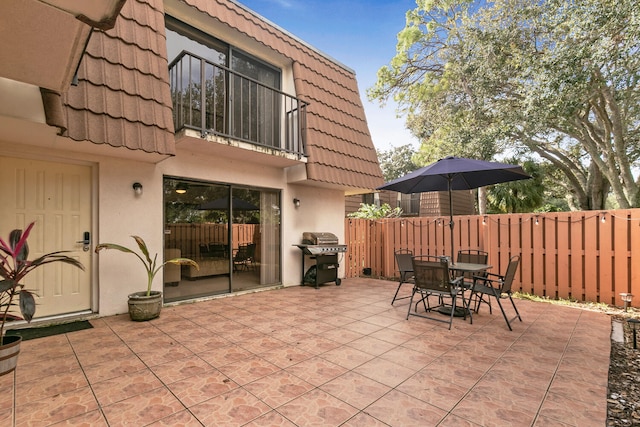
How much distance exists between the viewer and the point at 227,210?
6051 mm

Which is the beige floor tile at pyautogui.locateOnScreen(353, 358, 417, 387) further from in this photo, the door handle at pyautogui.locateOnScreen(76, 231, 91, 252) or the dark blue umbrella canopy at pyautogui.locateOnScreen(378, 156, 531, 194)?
the door handle at pyautogui.locateOnScreen(76, 231, 91, 252)

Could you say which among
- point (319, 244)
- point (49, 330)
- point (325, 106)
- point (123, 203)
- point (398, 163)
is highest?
point (398, 163)

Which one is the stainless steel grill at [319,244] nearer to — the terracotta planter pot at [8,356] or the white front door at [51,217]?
the white front door at [51,217]

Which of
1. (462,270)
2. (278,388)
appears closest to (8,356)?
(278,388)

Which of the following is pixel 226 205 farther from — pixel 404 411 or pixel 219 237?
pixel 404 411

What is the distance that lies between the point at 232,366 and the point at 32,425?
1.41 meters

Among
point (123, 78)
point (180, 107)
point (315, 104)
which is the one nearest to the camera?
point (123, 78)

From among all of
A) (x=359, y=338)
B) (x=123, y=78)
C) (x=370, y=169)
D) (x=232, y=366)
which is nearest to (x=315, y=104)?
(x=370, y=169)

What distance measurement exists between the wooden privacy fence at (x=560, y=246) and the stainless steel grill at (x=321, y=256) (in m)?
2.38

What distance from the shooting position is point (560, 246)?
588 cm

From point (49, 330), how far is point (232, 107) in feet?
14.7

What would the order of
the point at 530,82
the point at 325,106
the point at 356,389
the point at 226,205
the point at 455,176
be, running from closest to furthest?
the point at 356,389
the point at 455,176
the point at 226,205
the point at 325,106
the point at 530,82

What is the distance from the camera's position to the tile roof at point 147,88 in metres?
3.92

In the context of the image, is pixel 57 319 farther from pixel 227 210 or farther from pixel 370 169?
pixel 370 169
